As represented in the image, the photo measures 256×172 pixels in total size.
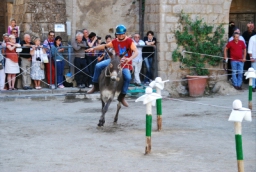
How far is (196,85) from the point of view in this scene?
18.0 m

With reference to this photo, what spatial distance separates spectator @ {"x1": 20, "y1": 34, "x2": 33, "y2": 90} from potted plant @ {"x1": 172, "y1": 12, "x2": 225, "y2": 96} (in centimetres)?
432

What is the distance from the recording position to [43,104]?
1600cm

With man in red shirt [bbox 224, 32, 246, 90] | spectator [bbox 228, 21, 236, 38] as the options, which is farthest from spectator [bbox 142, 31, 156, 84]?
spectator [bbox 228, 21, 236, 38]

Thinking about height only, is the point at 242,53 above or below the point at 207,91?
above

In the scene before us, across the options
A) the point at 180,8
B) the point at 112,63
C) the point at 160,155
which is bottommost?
the point at 160,155

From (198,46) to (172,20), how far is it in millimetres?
1135

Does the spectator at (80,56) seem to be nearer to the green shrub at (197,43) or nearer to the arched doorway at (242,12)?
the green shrub at (197,43)

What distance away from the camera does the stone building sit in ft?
58.9

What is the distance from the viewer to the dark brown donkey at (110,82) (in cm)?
1230

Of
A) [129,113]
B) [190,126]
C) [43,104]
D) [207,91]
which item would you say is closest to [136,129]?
[190,126]

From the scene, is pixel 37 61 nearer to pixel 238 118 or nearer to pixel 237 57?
pixel 237 57

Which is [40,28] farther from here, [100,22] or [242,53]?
[242,53]

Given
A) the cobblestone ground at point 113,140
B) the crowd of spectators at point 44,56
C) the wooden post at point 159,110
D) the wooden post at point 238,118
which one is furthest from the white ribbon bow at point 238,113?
the crowd of spectators at point 44,56

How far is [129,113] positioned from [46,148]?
4.42m
